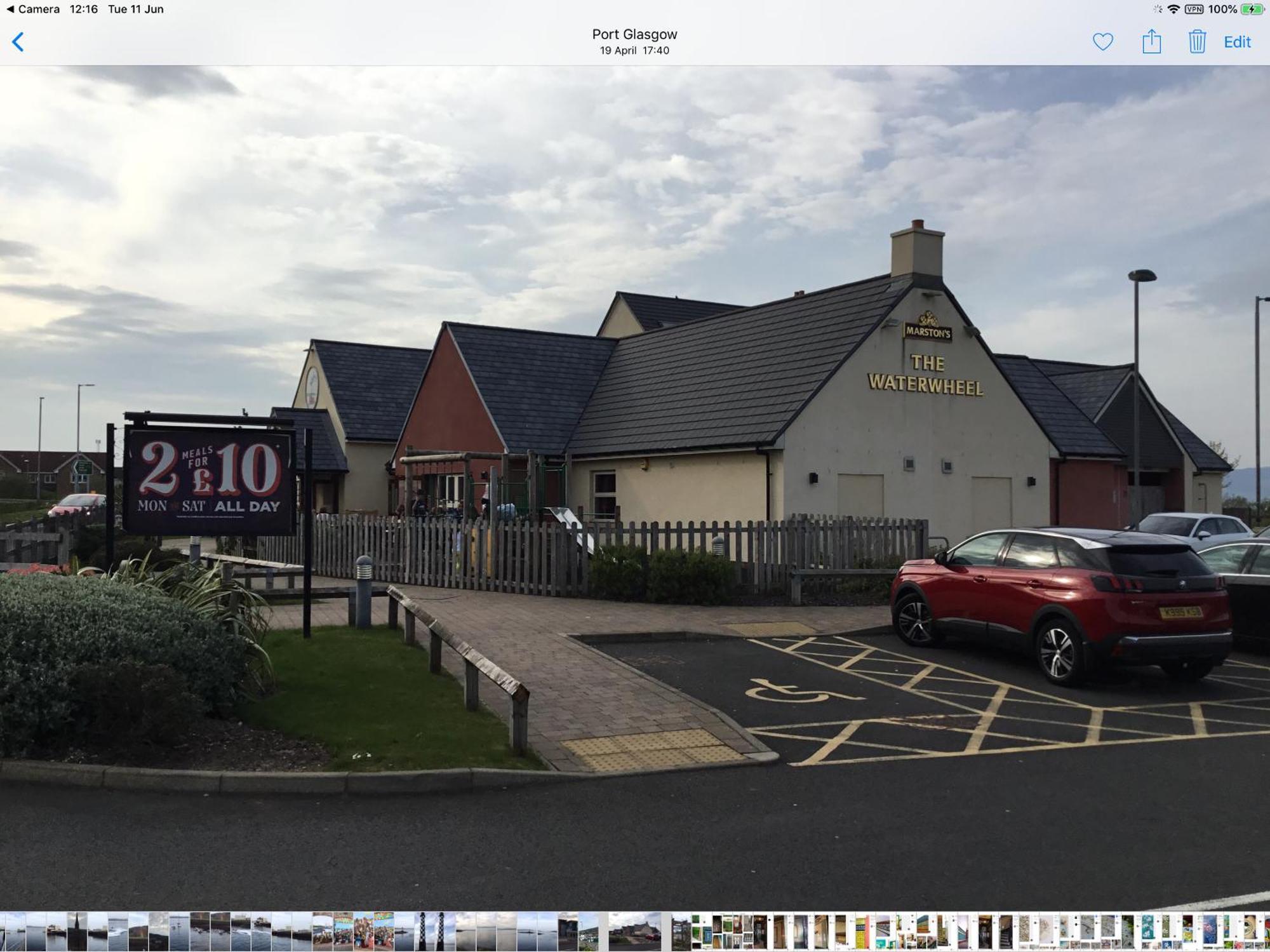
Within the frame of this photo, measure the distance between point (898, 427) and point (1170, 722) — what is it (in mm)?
14401

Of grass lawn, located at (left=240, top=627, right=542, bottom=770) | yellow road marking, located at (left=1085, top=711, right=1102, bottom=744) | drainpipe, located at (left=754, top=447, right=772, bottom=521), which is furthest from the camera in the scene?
drainpipe, located at (left=754, top=447, right=772, bottom=521)

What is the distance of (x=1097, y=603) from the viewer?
10438 millimetres

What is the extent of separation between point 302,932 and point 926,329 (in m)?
21.9

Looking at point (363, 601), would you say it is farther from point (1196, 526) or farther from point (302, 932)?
point (1196, 526)

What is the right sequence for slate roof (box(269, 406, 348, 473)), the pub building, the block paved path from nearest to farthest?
1. the block paved path
2. the pub building
3. slate roof (box(269, 406, 348, 473))

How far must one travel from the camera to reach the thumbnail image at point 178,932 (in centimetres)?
373

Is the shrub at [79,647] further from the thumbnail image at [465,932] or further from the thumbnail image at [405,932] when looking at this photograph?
the thumbnail image at [465,932]

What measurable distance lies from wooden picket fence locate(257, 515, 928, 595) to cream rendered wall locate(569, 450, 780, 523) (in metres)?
2.24

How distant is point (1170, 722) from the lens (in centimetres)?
931

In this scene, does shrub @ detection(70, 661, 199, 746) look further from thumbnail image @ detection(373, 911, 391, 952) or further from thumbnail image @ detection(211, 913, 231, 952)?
thumbnail image @ detection(373, 911, 391, 952)

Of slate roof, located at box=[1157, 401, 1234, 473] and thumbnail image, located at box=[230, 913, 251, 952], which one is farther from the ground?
slate roof, located at box=[1157, 401, 1234, 473]

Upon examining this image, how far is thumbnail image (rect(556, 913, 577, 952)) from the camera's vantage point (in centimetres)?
369

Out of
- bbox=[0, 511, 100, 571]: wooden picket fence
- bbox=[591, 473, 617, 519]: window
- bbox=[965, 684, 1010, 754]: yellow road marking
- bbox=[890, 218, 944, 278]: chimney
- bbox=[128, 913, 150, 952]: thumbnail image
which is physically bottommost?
bbox=[965, 684, 1010, 754]: yellow road marking

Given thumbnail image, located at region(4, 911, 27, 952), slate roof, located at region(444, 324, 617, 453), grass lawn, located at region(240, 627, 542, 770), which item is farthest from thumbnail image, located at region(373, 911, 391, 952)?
slate roof, located at region(444, 324, 617, 453)
